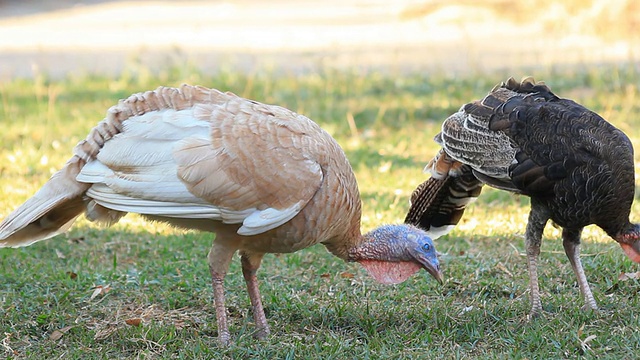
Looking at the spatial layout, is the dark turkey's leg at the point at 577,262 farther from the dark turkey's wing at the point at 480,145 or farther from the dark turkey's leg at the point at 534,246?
the dark turkey's wing at the point at 480,145

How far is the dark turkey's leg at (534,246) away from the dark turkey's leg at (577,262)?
0.17 m

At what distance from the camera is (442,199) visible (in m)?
5.43

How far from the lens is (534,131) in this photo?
485cm

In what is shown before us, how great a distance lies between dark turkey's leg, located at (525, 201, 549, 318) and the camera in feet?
16.1

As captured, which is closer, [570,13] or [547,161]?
[547,161]

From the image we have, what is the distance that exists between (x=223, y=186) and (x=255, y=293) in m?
0.81

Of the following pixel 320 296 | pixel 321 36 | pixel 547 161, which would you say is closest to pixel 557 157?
pixel 547 161

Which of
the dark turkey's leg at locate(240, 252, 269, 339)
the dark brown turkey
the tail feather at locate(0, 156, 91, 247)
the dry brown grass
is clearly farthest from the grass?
the dry brown grass

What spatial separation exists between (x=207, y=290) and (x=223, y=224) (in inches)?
40.7

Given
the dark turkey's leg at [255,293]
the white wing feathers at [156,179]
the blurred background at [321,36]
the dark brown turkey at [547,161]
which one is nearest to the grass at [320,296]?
the dark turkey's leg at [255,293]

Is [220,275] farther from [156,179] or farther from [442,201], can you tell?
[442,201]

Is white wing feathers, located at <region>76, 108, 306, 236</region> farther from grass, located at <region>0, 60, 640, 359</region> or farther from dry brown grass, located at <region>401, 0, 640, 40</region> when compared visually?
dry brown grass, located at <region>401, 0, 640, 40</region>

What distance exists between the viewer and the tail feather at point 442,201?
17.6 ft

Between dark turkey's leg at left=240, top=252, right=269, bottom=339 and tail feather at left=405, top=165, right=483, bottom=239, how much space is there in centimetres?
114
